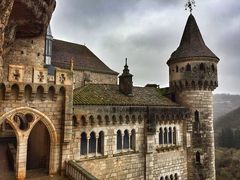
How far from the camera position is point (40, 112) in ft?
42.2

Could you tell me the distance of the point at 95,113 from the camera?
53.7 ft

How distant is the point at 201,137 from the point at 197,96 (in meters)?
4.05

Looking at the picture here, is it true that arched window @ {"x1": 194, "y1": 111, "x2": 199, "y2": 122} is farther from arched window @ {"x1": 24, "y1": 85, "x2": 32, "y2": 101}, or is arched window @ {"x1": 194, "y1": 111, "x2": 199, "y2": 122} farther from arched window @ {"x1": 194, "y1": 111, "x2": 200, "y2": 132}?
arched window @ {"x1": 24, "y1": 85, "x2": 32, "y2": 101}

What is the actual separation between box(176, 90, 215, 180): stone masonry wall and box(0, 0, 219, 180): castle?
0.09 metres

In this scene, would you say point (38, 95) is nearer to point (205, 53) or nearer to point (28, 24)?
point (28, 24)

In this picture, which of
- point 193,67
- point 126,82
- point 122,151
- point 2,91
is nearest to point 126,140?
point 122,151

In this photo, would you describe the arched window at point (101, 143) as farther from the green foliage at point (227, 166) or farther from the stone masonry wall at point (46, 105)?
the green foliage at point (227, 166)

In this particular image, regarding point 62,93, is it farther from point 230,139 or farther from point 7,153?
point 230,139

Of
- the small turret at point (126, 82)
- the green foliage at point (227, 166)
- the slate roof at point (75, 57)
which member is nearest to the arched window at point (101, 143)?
the small turret at point (126, 82)

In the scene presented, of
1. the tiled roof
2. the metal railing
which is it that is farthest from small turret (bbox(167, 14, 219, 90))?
the metal railing

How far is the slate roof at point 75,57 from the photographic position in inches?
1158

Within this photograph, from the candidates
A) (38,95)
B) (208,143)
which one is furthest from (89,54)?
(38,95)

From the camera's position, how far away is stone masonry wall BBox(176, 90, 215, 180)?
22688 millimetres

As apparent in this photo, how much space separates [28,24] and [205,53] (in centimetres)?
1691
